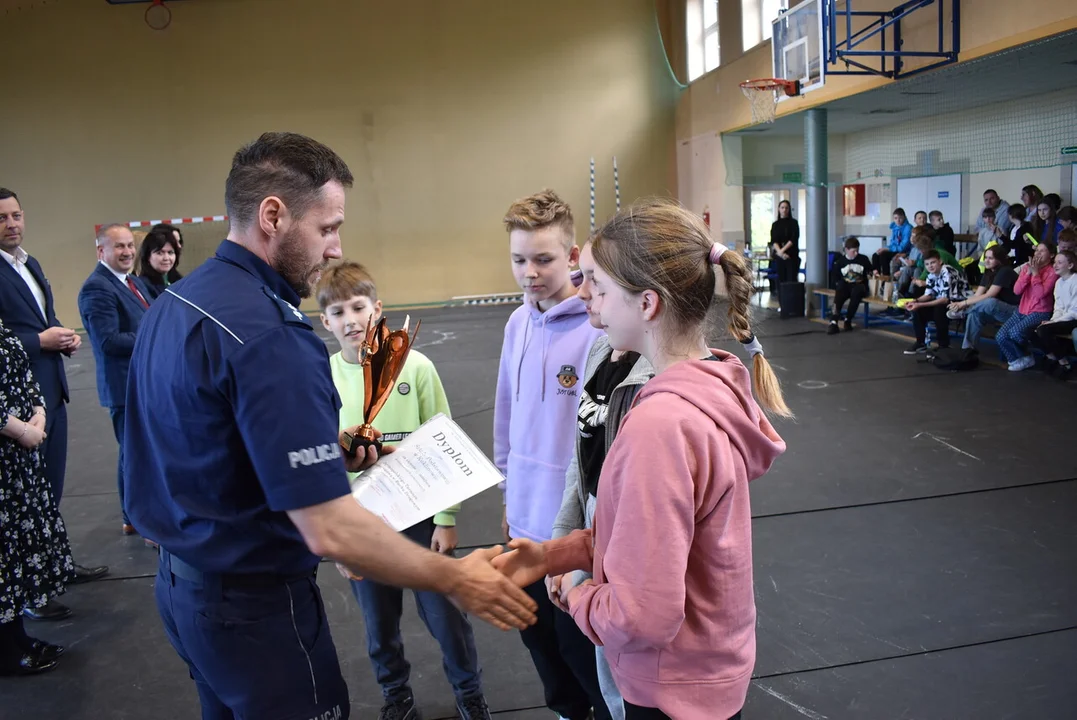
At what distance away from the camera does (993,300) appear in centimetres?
827

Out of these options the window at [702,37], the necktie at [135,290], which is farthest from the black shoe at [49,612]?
the window at [702,37]

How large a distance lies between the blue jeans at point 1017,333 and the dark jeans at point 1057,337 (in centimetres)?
19

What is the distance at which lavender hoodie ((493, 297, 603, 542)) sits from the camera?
2.39 m

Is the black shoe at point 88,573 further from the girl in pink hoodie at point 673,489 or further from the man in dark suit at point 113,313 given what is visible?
the girl in pink hoodie at point 673,489

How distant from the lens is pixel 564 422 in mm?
2398

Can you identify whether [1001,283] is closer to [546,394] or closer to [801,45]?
[801,45]

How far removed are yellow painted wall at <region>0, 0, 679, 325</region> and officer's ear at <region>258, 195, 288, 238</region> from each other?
1432cm

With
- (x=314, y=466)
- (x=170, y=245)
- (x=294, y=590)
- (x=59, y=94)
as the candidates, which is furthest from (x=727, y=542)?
(x=59, y=94)

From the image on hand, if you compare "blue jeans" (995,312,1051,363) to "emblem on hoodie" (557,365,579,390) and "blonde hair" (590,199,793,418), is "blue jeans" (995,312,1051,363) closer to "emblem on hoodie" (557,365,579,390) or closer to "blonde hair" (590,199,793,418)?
"emblem on hoodie" (557,365,579,390)

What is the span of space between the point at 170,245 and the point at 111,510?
177cm

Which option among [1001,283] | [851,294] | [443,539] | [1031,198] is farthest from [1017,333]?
[443,539]

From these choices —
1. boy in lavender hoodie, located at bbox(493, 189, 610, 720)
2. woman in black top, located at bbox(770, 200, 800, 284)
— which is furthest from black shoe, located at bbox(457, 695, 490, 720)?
woman in black top, located at bbox(770, 200, 800, 284)

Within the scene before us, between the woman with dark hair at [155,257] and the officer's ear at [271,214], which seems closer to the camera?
the officer's ear at [271,214]

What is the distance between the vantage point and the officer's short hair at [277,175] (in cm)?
167
